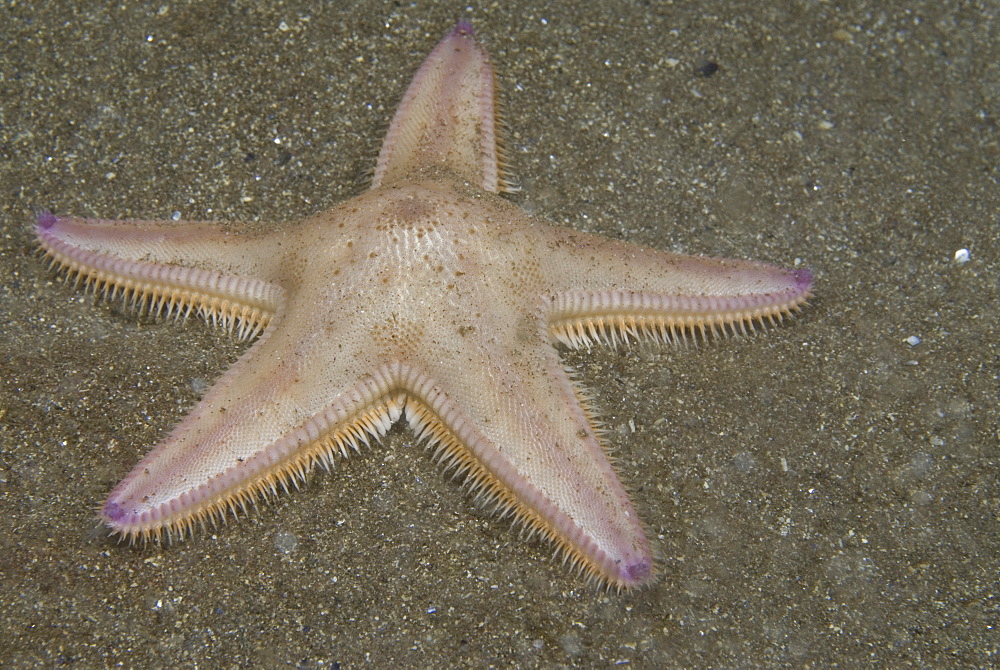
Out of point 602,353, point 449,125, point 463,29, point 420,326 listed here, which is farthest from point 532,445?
point 463,29

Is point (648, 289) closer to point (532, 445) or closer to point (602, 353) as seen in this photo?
point (602, 353)

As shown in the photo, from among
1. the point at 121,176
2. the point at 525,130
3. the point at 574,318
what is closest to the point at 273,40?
the point at 121,176

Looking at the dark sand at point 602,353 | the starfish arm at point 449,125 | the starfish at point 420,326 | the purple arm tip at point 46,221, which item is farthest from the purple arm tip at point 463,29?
the purple arm tip at point 46,221

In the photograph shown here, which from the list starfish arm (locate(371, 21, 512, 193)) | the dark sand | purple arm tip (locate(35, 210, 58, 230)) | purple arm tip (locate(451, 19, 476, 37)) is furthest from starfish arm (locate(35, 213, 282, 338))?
purple arm tip (locate(451, 19, 476, 37))

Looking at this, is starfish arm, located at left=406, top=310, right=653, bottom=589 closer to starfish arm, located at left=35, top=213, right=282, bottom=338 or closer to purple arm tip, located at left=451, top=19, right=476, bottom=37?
starfish arm, located at left=35, top=213, right=282, bottom=338

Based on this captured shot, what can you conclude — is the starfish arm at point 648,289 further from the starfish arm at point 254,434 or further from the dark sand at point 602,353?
the starfish arm at point 254,434

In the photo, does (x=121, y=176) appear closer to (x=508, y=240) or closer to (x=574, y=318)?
(x=508, y=240)

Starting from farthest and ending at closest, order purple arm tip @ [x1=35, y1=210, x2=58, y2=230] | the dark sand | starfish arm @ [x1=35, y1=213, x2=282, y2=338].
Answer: purple arm tip @ [x1=35, y1=210, x2=58, y2=230] < starfish arm @ [x1=35, y1=213, x2=282, y2=338] < the dark sand
